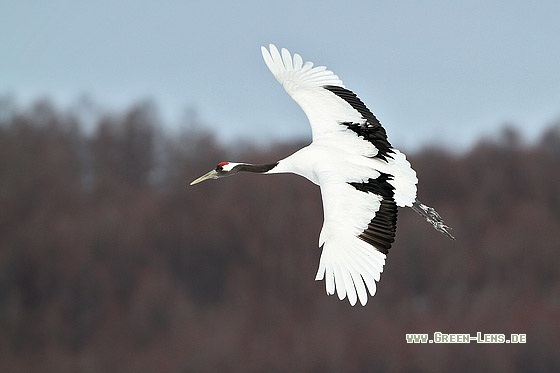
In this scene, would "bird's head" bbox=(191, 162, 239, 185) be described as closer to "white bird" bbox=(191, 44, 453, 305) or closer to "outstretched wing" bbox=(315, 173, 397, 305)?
"white bird" bbox=(191, 44, 453, 305)

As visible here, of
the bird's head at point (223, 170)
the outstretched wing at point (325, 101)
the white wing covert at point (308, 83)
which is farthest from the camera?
the bird's head at point (223, 170)

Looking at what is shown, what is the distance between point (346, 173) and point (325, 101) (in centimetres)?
138

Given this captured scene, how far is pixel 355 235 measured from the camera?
9.84 m

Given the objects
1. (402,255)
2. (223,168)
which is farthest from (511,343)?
(223,168)

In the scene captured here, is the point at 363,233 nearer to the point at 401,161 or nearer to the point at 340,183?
the point at 340,183

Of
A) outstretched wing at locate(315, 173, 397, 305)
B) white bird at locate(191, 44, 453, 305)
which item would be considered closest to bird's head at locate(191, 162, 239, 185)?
white bird at locate(191, 44, 453, 305)

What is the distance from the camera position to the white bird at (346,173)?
9.65 metres

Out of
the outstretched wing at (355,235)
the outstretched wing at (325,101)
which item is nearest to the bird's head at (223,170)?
the outstretched wing at (325,101)

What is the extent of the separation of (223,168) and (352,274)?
9.81ft

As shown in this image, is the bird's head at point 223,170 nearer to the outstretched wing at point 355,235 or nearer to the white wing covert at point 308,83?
the white wing covert at point 308,83

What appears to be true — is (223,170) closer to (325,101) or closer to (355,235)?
(325,101)

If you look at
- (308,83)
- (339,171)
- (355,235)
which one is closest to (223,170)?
(308,83)

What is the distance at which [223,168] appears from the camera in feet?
39.4

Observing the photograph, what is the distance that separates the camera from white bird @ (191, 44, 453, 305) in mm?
9648
